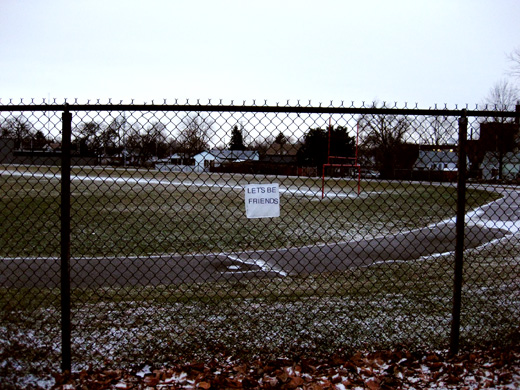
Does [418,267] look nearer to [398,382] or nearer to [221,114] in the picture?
[398,382]

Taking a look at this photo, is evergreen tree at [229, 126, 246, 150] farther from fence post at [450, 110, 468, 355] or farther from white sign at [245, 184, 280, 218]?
fence post at [450, 110, 468, 355]

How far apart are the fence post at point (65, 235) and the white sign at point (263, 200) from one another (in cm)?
131

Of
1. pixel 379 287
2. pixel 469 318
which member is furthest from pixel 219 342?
pixel 379 287

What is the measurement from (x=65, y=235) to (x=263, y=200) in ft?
4.79

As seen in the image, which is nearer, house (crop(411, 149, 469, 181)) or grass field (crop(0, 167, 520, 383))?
grass field (crop(0, 167, 520, 383))

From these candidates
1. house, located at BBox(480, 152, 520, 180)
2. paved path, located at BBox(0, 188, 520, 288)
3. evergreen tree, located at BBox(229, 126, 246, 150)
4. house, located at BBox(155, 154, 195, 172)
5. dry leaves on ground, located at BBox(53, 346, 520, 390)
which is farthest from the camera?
paved path, located at BBox(0, 188, 520, 288)

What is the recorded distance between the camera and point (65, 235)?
10.5 ft

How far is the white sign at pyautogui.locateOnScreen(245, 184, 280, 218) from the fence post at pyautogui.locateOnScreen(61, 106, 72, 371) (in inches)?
51.6

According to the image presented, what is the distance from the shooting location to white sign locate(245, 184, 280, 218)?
140 inches

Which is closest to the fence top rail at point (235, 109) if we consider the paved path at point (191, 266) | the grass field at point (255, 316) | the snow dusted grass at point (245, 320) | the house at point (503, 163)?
the grass field at point (255, 316)

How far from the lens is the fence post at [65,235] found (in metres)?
3.16

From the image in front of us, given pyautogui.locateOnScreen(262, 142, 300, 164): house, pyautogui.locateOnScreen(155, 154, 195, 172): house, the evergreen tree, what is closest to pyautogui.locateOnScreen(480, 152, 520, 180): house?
pyautogui.locateOnScreen(262, 142, 300, 164): house

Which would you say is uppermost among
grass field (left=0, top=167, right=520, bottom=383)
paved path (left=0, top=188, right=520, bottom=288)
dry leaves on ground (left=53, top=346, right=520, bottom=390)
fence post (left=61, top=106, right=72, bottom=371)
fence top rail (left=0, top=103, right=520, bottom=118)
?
fence top rail (left=0, top=103, right=520, bottom=118)

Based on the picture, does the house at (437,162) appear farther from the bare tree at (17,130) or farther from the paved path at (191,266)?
the bare tree at (17,130)
